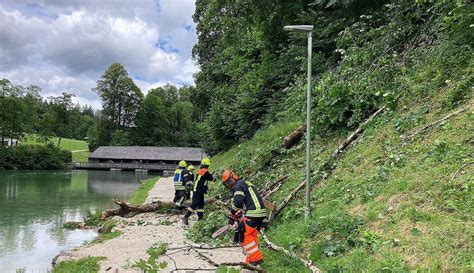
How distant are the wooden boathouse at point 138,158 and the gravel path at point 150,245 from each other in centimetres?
5945


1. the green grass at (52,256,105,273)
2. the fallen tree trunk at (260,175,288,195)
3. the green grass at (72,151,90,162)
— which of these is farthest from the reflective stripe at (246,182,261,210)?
the green grass at (72,151,90,162)

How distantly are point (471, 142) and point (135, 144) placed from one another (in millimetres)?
83688

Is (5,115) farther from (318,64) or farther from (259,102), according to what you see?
(318,64)

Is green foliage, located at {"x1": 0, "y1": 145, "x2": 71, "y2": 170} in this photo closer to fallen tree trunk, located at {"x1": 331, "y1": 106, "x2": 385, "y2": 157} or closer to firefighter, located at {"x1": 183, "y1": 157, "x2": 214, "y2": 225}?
firefighter, located at {"x1": 183, "y1": 157, "x2": 214, "y2": 225}

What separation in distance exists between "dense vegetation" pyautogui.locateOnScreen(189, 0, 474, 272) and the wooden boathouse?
57680 mm

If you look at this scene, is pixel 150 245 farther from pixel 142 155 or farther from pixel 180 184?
pixel 142 155

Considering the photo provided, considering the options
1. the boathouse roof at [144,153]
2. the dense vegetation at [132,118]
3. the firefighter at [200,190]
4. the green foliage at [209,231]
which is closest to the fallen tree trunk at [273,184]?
the green foliage at [209,231]

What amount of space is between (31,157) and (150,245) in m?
64.4

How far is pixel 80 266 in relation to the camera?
26.2 ft

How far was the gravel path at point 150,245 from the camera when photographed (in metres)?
7.43

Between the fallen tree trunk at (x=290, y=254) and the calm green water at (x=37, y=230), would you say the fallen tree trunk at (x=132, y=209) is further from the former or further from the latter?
the fallen tree trunk at (x=290, y=254)

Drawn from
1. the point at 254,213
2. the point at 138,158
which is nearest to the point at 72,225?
the point at 254,213

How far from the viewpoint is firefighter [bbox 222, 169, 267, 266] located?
21.7 ft

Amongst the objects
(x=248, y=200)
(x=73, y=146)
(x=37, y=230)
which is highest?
(x=73, y=146)
